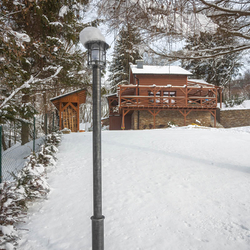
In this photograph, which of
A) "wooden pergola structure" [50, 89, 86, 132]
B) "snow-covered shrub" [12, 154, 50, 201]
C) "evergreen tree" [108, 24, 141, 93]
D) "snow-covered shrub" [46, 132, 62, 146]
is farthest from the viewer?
"wooden pergola structure" [50, 89, 86, 132]

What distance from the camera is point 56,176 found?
5875 mm

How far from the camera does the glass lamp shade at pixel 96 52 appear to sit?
2729 mm

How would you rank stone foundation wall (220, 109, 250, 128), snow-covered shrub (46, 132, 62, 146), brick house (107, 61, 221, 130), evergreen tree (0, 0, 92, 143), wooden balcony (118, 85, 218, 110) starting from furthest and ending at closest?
stone foundation wall (220, 109, 250, 128), brick house (107, 61, 221, 130), wooden balcony (118, 85, 218, 110), snow-covered shrub (46, 132, 62, 146), evergreen tree (0, 0, 92, 143)

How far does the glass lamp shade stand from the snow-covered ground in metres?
2.62

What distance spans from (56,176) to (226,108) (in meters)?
20.5

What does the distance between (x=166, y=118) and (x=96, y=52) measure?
53.7 ft

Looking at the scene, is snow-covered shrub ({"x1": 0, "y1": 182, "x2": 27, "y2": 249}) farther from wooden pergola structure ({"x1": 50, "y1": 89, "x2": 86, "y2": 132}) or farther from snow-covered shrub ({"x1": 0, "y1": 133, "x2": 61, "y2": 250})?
wooden pergola structure ({"x1": 50, "y1": 89, "x2": 86, "y2": 132})

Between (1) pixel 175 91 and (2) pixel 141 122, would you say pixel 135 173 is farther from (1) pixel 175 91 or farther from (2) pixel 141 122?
(1) pixel 175 91

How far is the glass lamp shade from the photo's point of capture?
2.73 meters

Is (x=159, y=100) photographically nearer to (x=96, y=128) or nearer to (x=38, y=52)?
(x=38, y=52)

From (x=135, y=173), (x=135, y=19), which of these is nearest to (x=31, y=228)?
(x=135, y=173)

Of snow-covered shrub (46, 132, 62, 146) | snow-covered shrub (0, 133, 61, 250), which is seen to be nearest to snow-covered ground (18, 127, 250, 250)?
snow-covered shrub (0, 133, 61, 250)

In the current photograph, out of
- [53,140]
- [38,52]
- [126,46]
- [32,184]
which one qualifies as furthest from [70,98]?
[126,46]

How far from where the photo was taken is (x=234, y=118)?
69.5 ft
